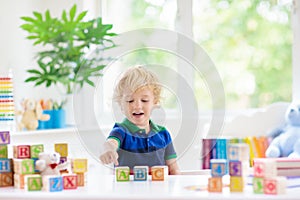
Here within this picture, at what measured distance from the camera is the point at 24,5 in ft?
9.16

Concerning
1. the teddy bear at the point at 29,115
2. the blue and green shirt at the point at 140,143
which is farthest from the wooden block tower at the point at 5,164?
the teddy bear at the point at 29,115

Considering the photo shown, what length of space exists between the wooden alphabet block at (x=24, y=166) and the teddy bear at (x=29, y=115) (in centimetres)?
159

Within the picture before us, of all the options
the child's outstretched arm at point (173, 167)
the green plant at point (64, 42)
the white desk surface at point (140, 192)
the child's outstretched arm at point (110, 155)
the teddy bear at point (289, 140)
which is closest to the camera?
the white desk surface at point (140, 192)

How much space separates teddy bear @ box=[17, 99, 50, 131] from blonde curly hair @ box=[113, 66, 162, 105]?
148cm

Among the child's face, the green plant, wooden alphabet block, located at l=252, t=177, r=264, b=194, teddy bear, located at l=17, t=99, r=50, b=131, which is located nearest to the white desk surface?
wooden alphabet block, located at l=252, t=177, r=264, b=194

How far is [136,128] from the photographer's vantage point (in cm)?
121

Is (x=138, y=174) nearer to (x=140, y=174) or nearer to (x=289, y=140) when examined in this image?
(x=140, y=174)

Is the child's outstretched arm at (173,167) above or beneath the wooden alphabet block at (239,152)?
beneath

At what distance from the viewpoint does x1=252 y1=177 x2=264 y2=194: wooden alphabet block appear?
93 cm

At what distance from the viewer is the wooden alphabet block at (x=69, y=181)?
1.02 meters

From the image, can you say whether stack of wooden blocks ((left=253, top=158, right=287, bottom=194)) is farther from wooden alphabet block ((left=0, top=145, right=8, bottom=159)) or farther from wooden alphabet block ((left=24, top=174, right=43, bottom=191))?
wooden alphabet block ((left=0, top=145, right=8, bottom=159))

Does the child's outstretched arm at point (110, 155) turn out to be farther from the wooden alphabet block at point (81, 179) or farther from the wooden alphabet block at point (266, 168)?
the wooden alphabet block at point (266, 168)

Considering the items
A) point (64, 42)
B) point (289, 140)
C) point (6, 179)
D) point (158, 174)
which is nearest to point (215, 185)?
point (158, 174)

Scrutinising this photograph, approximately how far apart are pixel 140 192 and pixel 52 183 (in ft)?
0.53
